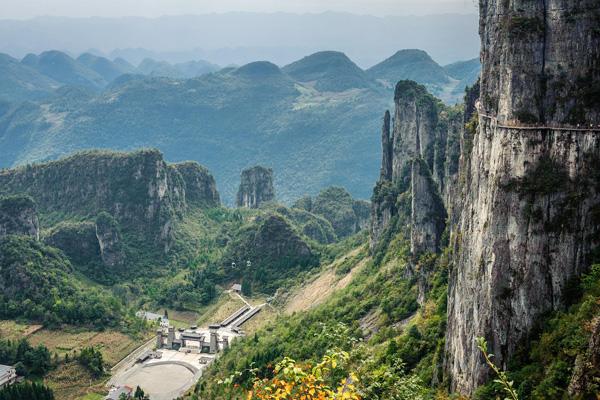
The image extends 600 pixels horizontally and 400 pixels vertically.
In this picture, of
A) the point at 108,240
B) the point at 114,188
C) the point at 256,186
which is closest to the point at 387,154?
the point at 108,240

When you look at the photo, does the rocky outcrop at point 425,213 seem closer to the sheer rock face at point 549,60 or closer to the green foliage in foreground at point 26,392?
the sheer rock face at point 549,60

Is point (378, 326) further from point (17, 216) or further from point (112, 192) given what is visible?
point (112, 192)

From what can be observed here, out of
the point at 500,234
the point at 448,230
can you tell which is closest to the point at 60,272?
the point at 448,230

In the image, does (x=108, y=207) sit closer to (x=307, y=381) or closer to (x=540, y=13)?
(x=540, y=13)

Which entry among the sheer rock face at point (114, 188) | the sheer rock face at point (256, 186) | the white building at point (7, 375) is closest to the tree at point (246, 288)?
the sheer rock face at point (114, 188)

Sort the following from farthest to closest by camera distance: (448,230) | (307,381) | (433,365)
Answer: (448,230)
(433,365)
(307,381)

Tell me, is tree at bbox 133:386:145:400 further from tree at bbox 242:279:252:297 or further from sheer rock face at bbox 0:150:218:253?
sheer rock face at bbox 0:150:218:253
